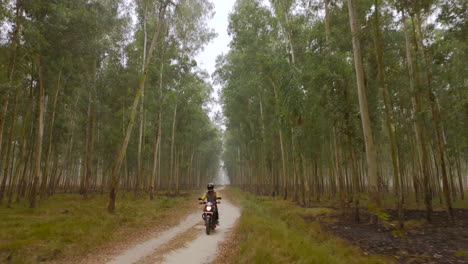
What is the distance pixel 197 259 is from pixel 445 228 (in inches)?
414

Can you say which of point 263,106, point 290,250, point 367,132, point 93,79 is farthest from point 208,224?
point 93,79

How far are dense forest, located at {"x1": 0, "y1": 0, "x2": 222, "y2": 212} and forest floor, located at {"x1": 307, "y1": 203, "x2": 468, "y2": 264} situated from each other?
12034 millimetres

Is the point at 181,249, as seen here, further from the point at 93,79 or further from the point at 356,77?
the point at 93,79

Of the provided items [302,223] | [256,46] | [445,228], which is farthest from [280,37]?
[445,228]

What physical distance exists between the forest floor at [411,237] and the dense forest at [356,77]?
2.84 ft

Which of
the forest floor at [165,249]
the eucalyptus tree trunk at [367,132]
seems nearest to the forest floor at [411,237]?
the eucalyptus tree trunk at [367,132]

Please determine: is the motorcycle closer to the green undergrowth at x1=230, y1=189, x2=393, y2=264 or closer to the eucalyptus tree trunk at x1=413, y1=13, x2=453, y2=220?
the green undergrowth at x1=230, y1=189, x2=393, y2=264

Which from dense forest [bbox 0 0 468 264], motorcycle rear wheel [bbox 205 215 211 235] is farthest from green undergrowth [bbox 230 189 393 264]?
motorcycle rear wheel [bbox 205 215 211 235]

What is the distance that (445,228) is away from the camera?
10.1 metres

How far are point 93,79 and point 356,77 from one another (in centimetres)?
2190

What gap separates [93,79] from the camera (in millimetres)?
22453

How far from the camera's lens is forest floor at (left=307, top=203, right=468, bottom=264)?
659cm

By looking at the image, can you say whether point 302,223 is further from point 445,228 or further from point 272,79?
point 272,79

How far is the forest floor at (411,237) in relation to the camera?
6594 millimetres
